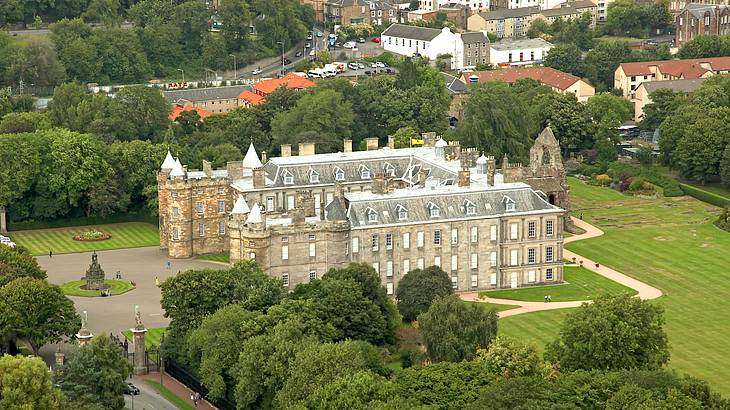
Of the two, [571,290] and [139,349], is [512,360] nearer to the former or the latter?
[139,349]

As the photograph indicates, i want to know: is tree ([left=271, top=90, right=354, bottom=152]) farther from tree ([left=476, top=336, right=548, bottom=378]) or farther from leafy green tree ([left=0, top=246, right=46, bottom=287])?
tree ([left=476, top=336, right=548, bottom=378])

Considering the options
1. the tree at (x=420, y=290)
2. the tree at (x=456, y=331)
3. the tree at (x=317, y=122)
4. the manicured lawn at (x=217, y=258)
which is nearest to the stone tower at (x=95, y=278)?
the manicured lawn at (x=217, y=258)

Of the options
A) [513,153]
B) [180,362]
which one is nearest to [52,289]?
[180,362]

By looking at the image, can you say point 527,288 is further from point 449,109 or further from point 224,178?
point 449,109

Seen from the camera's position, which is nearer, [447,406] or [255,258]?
[447,406]

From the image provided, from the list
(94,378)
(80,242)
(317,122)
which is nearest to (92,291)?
(80,242)

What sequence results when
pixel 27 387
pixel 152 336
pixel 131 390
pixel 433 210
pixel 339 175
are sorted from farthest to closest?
pixel 339 175 < pixel 433 210 < pixel 152 336 < pixel 131 390 < pixel 27 387
